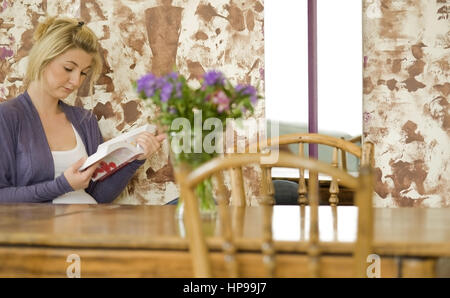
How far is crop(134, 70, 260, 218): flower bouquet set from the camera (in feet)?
4.14

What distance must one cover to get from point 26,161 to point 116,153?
0.38m

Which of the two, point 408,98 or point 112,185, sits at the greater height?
point 408,98

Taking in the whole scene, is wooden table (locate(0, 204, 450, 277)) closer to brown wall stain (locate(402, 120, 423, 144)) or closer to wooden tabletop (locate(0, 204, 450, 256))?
wooden tabletop (locate(0, 204, 450, 256))

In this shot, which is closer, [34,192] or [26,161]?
[34,192]

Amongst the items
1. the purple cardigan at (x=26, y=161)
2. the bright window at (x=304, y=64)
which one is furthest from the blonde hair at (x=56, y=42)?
the bright window at (x=304, y=64)

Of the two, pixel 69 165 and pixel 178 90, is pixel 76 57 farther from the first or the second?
pixel 178 90

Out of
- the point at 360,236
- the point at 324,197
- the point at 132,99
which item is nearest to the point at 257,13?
the point at 132,99

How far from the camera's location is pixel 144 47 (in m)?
2.50

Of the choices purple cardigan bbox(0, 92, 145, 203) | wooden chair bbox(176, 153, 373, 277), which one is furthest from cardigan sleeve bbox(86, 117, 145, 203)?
wooden chair bbox(176, 153, 373, 277)

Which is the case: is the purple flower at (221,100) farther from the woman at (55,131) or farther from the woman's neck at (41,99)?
the woman's neck at (41,99)

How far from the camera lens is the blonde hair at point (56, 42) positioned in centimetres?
229

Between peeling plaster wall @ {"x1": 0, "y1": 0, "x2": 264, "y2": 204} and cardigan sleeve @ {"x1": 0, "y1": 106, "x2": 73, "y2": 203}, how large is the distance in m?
0.40

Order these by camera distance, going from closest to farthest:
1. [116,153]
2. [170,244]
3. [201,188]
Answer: [170,244] < [201,188] < [116,153]

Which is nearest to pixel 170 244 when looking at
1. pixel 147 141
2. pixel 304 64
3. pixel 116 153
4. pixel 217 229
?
pixel 217 229
